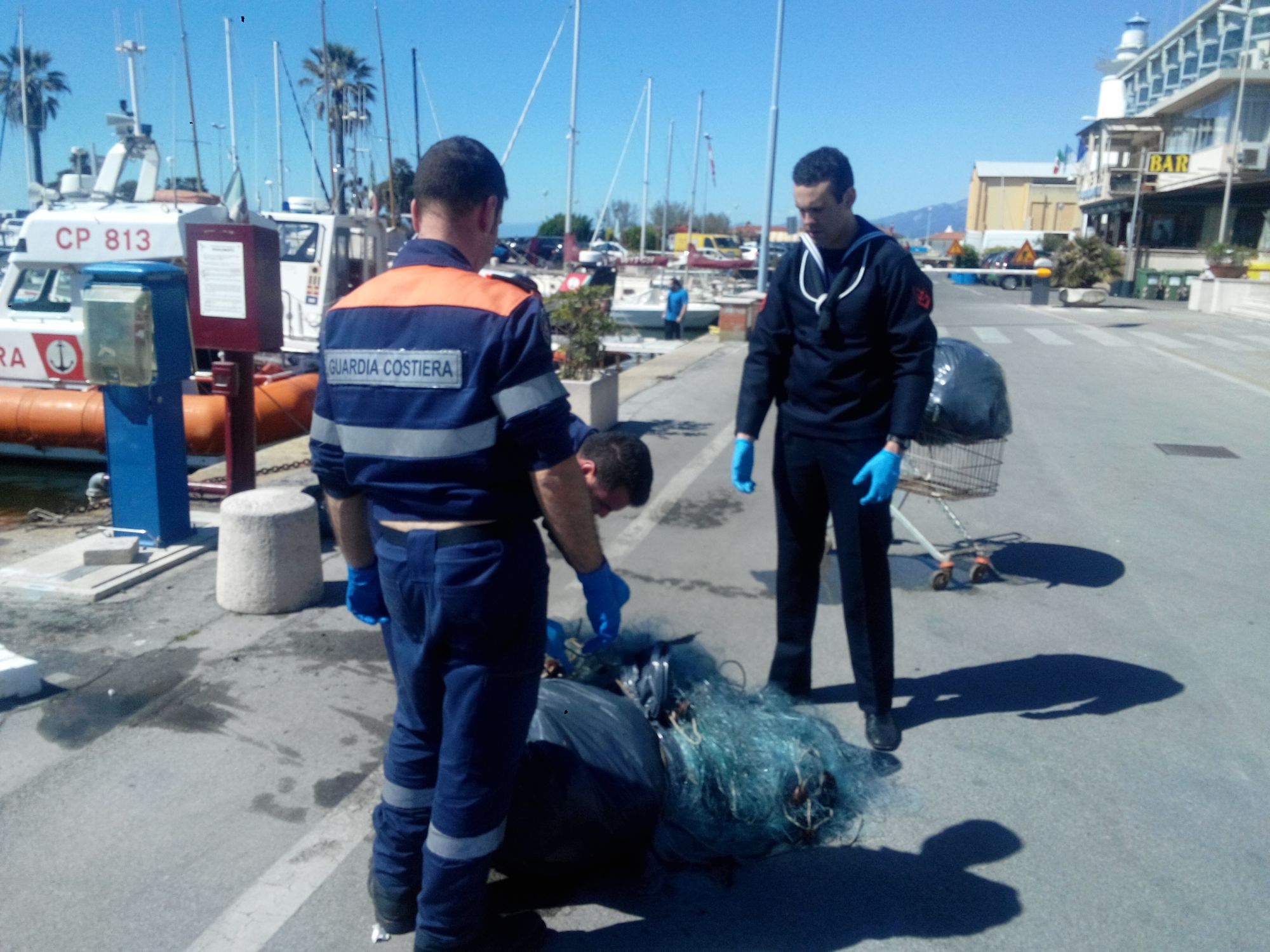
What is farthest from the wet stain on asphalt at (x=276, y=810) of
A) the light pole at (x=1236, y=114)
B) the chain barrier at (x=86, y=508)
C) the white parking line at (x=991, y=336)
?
the light pole at (x=1236, y=114)

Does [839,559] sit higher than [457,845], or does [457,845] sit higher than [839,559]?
[839,559]

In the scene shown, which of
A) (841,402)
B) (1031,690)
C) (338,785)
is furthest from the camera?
(1031,690)

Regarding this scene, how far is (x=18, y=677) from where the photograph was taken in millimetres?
3988

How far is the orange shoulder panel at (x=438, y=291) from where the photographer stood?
7.52 ft

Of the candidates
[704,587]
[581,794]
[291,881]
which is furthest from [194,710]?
[704,587]

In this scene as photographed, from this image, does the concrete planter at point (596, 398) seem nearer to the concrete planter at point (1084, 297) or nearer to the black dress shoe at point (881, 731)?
the black dress shoe at point (881, 731)

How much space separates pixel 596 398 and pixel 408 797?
703cm

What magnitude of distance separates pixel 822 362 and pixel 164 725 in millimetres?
2901

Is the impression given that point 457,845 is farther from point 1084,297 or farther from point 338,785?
point 1084,297

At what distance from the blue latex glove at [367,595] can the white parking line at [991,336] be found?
1931 centimetres

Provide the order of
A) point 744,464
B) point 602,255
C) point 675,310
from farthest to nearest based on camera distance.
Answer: point 602,255, point 675,310, point 744,464

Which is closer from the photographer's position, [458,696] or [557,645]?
[458,696]

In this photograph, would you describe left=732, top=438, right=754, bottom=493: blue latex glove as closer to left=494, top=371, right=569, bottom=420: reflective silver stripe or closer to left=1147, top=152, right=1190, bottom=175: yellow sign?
left=494, top=371, right=569, bottom=420: reflective silver stripe

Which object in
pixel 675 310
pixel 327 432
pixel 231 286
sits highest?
pixel 231 286
